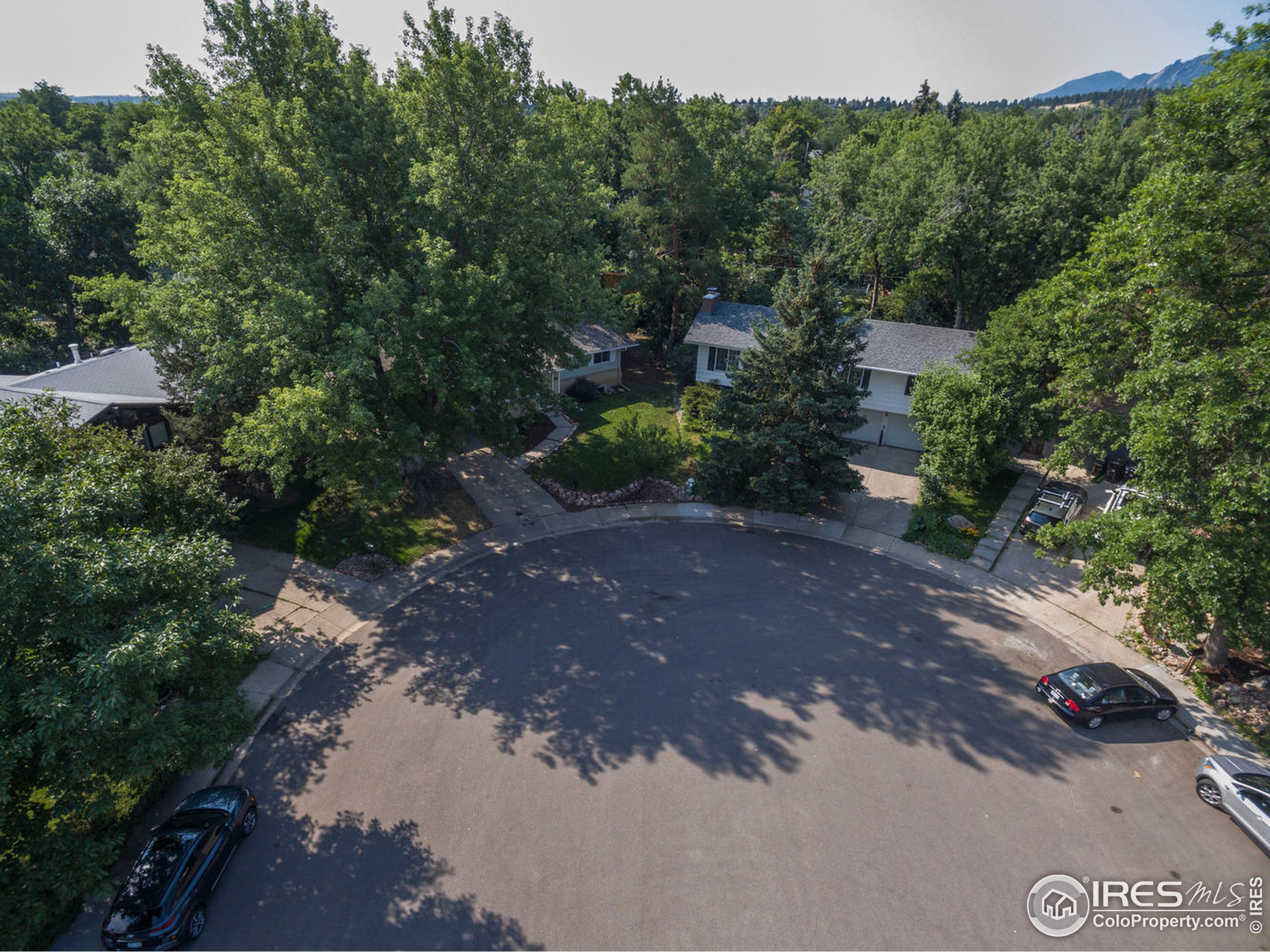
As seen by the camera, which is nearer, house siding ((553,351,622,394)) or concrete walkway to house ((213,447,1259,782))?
concrete walkway to house ((213,447,1259,782))

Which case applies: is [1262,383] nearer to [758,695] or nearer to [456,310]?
[758,695]

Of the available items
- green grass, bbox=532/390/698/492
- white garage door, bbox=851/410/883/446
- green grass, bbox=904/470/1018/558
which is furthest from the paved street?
white garage door, bbox=851/410/883/446

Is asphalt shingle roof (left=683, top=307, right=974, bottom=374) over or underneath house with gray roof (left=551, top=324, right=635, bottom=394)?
over

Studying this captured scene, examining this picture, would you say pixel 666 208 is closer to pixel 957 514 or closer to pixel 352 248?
pixel 352 248

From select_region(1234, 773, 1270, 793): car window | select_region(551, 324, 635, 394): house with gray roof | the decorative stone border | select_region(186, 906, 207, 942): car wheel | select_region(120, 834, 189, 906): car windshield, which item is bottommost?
select_region(186, 906, 207, 942): car wheel

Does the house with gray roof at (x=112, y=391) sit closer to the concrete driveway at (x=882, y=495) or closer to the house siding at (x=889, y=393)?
the concrete driveway at (x=882, y=495)

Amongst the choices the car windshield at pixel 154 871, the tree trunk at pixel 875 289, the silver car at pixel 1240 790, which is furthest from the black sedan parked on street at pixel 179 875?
the tree trunk at pixel 875 289

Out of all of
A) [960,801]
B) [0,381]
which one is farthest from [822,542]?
[0,381]

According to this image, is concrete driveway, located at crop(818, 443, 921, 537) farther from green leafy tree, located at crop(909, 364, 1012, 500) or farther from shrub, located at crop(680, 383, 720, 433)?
shrub, located at crop(680, 383, 720, 433)
